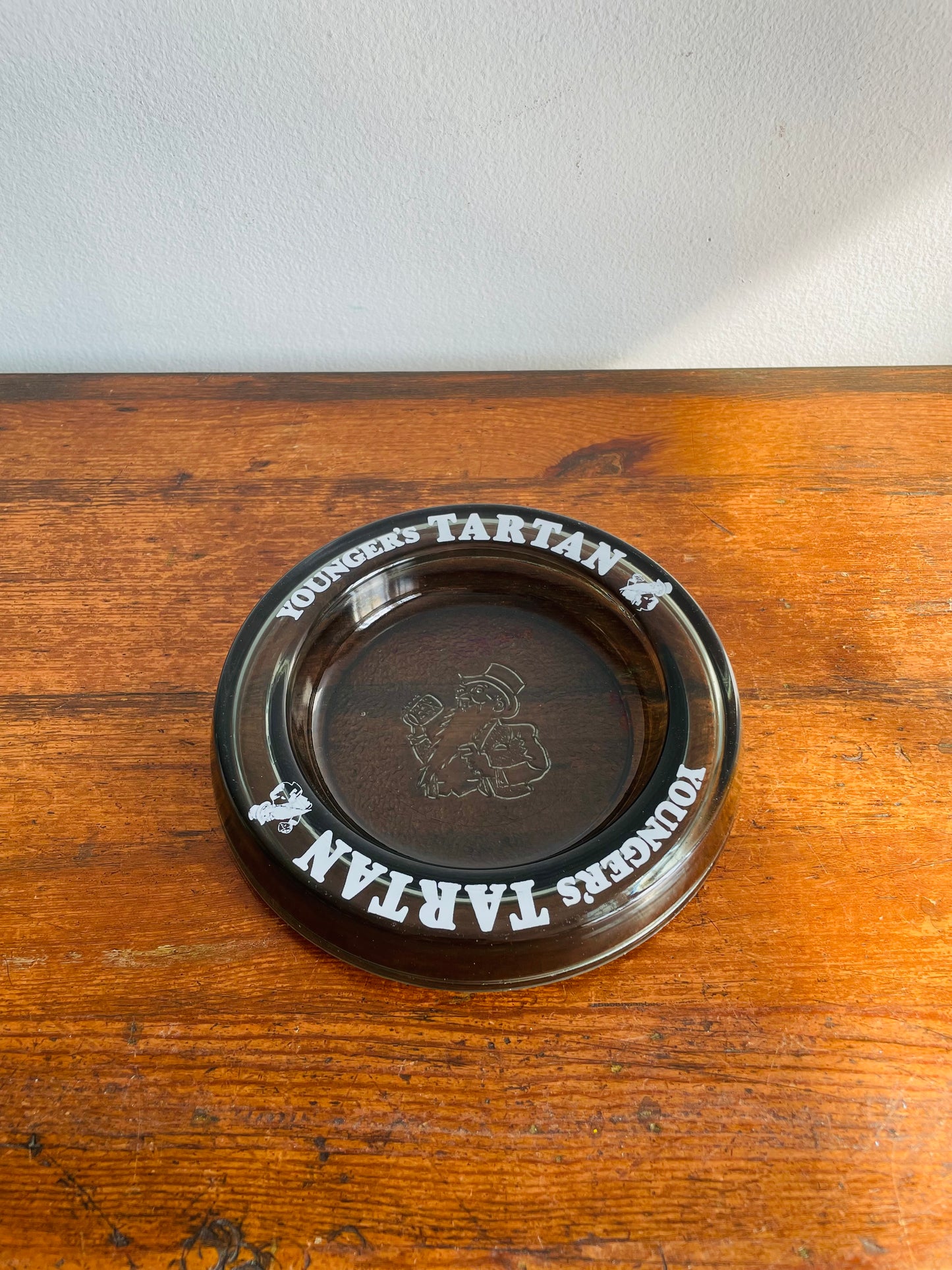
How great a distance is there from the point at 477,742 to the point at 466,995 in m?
0.18

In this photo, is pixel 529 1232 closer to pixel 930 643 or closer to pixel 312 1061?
pixel 312 1061

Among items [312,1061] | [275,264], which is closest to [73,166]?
[275,264]

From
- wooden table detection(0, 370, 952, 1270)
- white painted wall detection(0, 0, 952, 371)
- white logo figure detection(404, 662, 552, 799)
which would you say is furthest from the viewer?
white painted wall detection(0, 0, 952, 371)

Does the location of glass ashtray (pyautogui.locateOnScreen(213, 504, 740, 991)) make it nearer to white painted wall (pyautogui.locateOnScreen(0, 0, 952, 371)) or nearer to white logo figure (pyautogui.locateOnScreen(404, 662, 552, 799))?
white logo figure (pyautogui.locateOnScreen(404, 662, 552, 799))

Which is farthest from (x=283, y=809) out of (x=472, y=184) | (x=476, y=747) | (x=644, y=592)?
(x=472, y=184)

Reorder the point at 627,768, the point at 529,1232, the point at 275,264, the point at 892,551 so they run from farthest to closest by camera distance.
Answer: the point at 275,264 → the point at 892,551 → the point at 627,768 → the point at 529,1232

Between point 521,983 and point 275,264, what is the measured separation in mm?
760

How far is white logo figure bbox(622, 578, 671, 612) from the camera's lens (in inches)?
26.8

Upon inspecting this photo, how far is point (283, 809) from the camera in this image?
573mm

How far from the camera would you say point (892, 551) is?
0.80m

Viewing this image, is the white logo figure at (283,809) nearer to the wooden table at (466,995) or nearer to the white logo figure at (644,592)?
the wooden table at (466,995)

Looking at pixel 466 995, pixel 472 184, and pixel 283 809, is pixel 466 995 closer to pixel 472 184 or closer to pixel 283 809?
pixel 283 809

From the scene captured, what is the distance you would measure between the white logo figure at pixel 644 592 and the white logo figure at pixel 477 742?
11 centimetres

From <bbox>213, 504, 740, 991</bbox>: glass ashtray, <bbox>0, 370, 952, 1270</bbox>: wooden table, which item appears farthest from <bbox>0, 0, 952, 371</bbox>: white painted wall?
<bbox>213, 504, 740, 991</bbox>: glass ashtray
